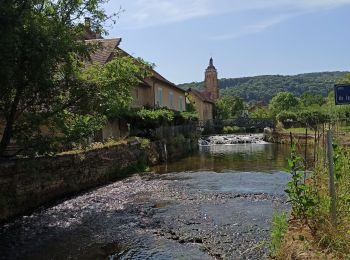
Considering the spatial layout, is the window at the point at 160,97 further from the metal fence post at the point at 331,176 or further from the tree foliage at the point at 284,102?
the tree foliage at the point at 284,102

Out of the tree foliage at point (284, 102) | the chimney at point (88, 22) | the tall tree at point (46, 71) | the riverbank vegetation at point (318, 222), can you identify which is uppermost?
the tree foliage at point (284, 102)

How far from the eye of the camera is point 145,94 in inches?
1341

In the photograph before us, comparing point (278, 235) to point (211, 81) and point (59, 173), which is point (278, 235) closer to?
point (59, 173)

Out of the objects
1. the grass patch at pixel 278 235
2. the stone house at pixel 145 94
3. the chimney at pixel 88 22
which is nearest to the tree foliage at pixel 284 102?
the stone house at pixel 145 94

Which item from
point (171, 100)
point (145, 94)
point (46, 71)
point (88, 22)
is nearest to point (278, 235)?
point (46, 71)

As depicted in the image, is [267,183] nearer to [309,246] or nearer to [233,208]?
[233,208]

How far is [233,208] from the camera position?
12.4 metres

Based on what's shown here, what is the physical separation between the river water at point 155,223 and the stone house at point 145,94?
A: 7938 mm

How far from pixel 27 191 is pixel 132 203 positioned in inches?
126

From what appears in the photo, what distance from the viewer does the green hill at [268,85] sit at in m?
165

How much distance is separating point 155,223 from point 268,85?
177 metres

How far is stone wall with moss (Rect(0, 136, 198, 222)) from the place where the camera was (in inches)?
470

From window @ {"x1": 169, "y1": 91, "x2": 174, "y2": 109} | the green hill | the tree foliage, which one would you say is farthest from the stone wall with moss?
the green hill

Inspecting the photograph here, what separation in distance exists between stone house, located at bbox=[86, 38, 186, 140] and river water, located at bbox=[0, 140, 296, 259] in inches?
313
